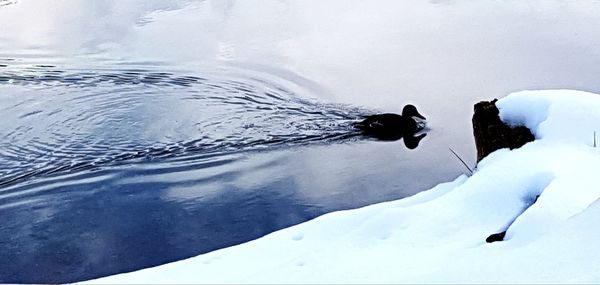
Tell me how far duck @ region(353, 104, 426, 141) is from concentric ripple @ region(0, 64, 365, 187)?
0.33 meters

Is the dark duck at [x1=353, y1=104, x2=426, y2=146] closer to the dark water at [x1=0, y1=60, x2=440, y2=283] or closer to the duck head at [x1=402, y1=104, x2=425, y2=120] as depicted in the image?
the duck head at [x1=402, y1=104, x2=425, y2=120]

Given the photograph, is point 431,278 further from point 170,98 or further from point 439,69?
point 439,69

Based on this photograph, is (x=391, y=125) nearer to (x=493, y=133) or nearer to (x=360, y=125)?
(x=360, y=125)

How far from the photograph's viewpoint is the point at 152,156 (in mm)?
10727

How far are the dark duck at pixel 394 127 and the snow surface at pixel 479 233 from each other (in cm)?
504

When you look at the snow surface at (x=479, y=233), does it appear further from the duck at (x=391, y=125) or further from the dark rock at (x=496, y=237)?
the duck at (x=391, y=125)

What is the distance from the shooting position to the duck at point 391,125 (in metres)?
11.9

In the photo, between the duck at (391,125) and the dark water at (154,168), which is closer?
the dark water at (154,168)

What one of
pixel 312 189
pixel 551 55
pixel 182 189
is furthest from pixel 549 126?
pixel 551 55

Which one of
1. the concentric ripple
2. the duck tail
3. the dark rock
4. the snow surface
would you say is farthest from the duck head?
the dark rock

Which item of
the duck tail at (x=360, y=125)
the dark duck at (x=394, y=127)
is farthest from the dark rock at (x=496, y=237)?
the duck tail at (x=360, y=125)

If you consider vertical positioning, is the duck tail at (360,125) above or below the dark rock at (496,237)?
above

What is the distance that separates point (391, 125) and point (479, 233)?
677 centimetres

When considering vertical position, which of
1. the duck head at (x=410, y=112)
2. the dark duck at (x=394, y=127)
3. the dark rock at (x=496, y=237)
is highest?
the duck head at (x=410, y=112)
